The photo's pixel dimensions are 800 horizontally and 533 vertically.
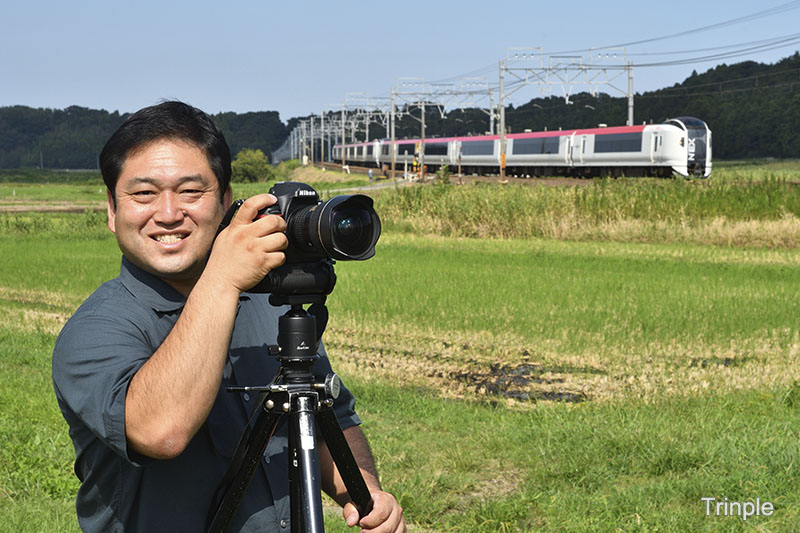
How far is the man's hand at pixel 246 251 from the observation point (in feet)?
6.01

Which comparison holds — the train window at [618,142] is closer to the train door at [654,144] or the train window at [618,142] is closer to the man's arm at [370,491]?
the train door at [654,144]

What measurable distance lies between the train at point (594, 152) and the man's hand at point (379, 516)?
2752 cm

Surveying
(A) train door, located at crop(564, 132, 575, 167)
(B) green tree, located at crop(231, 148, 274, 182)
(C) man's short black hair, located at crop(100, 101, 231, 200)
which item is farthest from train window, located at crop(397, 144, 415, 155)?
(C) man's short black hair, located at crop(100, 101, 231, 200)

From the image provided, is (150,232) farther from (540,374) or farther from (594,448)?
(540,374)

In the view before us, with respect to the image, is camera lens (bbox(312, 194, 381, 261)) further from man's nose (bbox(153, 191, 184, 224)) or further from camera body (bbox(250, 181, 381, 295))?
man's nose (bbox(153, 191, 184, 224))

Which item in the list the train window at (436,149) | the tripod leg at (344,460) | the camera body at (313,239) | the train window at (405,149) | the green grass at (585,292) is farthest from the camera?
the train window at (405,149)

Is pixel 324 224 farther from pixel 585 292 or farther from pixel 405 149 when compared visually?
pixel 405 149

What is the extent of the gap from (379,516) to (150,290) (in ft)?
2.35

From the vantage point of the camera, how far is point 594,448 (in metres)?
5.78

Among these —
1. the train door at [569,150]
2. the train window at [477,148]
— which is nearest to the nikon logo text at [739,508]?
the train door at [569,150]

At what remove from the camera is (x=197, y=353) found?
180 centimetres

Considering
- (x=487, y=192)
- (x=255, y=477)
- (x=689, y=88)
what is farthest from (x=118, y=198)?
(x=689, y=88)

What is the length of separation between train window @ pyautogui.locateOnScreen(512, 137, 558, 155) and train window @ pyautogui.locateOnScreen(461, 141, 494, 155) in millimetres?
2325

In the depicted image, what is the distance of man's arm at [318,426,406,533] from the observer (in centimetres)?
214
